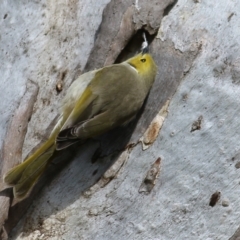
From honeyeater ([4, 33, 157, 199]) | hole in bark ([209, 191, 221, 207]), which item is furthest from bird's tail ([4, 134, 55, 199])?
hole in bark ([209, 191, 221, 207])

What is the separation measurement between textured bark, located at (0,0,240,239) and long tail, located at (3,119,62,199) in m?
0.06

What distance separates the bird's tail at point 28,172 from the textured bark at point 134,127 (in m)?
0.06

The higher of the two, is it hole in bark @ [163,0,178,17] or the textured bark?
hole in bark @ [163,0,178,17]

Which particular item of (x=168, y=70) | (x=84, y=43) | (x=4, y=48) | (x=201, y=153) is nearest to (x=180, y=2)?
(x=168, y=70)

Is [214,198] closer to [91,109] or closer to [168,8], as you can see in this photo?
[91,109]

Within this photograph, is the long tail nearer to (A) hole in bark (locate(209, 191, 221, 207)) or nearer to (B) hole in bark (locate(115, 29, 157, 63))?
A: (B) hole in bark (locate(115, 29, 157, 63))

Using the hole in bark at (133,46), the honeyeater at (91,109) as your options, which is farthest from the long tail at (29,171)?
the hole in bark at (133,46)

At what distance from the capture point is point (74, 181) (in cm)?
287

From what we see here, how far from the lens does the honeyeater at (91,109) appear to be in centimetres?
279

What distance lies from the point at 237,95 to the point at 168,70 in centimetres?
41

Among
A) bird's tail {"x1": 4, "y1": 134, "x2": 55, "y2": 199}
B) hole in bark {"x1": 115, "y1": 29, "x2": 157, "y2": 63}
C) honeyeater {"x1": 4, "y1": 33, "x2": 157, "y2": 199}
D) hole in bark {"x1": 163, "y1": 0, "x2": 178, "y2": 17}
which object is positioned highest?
hole in bark {"x1": 163, "y1": 0, "x2": 178, "y2": 17}

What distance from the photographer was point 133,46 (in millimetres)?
3076

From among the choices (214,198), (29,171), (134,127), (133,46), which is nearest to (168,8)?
(133,46)

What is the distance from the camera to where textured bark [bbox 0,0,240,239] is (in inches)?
107
